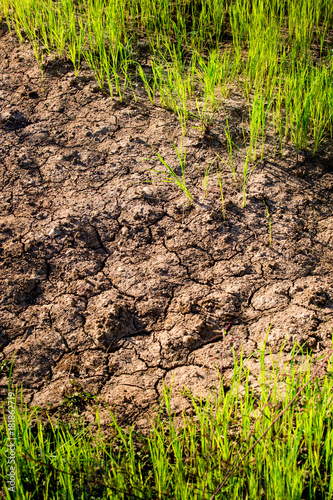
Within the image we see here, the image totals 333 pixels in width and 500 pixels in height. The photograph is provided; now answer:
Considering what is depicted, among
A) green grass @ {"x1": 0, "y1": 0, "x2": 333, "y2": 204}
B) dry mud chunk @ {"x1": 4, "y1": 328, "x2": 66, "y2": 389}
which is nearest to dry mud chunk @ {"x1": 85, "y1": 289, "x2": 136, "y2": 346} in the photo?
dry mud chunk @ {"x1": 4, "y1": 328, "x2": 66, "y2": 389}

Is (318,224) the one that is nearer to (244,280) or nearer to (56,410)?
(244,280)

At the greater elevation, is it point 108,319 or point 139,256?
point 139,256

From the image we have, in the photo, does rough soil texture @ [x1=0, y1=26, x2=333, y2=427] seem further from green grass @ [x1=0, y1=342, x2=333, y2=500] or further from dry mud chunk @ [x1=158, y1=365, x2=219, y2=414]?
green grass @ [x1=0, y1=342, x2=333, y2=500]

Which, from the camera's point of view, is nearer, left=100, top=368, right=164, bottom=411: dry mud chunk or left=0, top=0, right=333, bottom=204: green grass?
left=100, top=368, right=164, bottom=411: dry mud chunk

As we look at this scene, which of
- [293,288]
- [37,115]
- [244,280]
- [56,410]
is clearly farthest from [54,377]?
[37,115]

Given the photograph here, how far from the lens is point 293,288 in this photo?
75.5 inches

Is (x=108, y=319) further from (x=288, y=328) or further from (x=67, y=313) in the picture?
(x=288, y=328)

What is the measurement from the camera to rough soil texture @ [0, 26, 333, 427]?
173 cm

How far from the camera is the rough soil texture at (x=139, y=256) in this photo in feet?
5.66

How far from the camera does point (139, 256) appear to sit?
2105 millimetres

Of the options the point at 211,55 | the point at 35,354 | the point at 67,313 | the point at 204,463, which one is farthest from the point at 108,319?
the point at 211,55

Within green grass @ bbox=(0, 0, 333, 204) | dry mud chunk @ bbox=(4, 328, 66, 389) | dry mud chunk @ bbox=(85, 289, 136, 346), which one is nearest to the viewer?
dry mud chunk @ bbox=(4, 328, 66, 389)

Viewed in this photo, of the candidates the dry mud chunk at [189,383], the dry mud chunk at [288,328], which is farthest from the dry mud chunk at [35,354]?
the dry mud chunk at [288,328]

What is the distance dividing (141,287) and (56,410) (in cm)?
70
